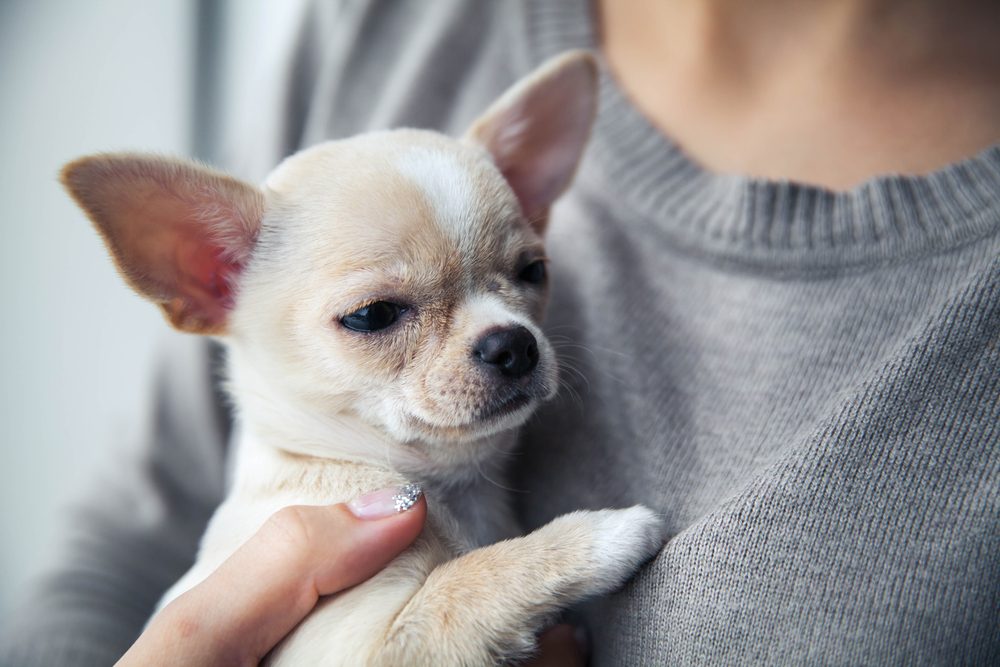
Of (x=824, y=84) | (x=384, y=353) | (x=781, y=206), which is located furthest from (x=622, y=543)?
(x=824, y=84)

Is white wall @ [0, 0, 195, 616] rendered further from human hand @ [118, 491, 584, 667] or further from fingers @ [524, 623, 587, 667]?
fingers @ [524, 623, 587, 667]

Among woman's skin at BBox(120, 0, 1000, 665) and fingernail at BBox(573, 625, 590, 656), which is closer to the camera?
fingernail at BBox(573, 625, 590, 656)

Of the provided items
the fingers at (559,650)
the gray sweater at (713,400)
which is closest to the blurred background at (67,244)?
the gray sweater at (713,400)

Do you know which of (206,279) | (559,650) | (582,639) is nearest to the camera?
(559,650)

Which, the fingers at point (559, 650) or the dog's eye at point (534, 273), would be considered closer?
the fingers at point (559, 650)

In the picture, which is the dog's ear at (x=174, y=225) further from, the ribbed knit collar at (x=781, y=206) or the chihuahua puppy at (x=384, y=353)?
the ribbed knit collar at (x=781, y=206)

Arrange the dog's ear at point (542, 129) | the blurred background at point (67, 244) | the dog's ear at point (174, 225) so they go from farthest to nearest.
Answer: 1. the blurred background at point (67, 244)
2. the dog's ear at point (542, 129)
3. the dog's ear at point (174, 225)

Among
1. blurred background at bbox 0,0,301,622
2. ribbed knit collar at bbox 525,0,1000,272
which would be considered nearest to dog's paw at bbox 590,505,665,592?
ribbed knit collar at bbox 525,0,1000,272

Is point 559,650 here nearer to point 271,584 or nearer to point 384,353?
point 271,584

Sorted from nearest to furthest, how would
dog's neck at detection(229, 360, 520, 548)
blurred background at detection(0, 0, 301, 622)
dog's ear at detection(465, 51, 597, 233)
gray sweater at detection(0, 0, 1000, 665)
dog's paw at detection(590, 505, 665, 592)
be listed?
gray sweater at detection(0, 0, 1000, 665) → dog's paw at detection(590, 505, 665, 592) → dog's neck at detection(229, 360, 520, 548) → dog's ear at detection(465, 51, 597, 233) → blurred background at detection(0, 0, 301, 622)
